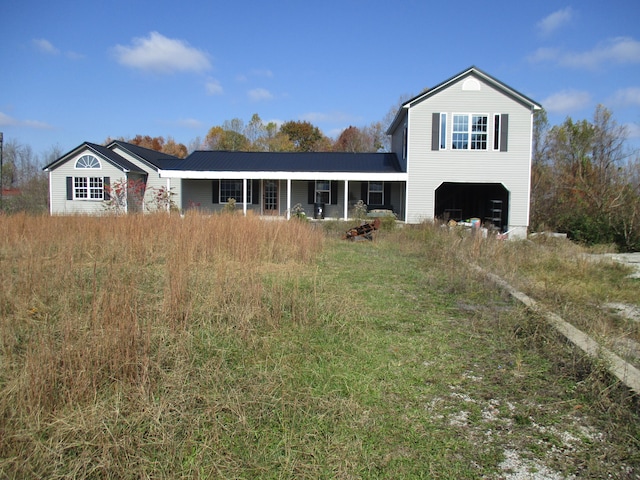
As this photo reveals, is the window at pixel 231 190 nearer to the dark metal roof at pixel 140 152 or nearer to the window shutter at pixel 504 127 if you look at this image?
the dark metal roof at pixel 140 152

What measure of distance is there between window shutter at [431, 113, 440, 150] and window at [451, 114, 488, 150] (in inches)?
25.8

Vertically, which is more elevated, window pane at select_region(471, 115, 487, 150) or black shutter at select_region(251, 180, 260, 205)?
window pane at select_region(471, 115, 487, 150)

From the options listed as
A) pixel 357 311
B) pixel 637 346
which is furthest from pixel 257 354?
pixel 637 346

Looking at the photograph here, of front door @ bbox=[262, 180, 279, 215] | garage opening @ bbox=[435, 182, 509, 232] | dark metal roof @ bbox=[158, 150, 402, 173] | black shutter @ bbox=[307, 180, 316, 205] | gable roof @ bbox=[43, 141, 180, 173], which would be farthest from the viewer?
gable roof @ bbox=[43, 141, 180, 173]

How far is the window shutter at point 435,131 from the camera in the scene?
19.7 metres

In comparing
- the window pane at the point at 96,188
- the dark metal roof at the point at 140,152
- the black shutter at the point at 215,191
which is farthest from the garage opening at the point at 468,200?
the window pane at the point at 96,188

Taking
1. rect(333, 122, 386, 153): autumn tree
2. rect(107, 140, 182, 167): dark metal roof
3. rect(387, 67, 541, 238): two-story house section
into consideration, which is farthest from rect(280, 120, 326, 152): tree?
rect(387, 67, 541, 238): two-story house section

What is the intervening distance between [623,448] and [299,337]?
2710 millimetres

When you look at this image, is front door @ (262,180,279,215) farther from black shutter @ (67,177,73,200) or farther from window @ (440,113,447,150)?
black shutter @ (67,177,73,200)

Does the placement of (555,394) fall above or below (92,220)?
below

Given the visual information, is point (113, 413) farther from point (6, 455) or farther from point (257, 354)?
point (257, 354)

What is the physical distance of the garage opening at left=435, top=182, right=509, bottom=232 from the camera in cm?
2286

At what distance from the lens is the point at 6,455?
2.69m

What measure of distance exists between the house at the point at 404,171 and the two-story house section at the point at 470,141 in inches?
1.6
